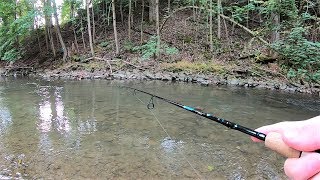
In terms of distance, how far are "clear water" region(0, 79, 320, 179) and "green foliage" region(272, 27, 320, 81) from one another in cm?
305

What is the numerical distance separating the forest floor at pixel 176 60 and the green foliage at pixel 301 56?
1.46 feet

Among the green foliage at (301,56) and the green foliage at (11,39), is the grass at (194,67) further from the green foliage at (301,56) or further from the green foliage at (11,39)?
the green foliage at (11,39)

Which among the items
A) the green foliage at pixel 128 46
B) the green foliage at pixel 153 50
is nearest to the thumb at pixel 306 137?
the green foliage at pixel 153 50

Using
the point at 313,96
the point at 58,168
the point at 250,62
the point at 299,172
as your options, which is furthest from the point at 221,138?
the point at 250,62

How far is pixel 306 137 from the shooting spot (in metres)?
0.82

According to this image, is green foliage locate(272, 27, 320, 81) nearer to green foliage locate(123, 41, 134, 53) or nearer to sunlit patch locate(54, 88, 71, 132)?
green foliage locate(123, 41, 134, 53)

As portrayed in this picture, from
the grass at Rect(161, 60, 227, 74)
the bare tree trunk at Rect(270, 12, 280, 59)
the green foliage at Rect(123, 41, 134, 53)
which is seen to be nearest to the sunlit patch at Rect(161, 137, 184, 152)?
the grass at Rect(161, 60, 227, 74)

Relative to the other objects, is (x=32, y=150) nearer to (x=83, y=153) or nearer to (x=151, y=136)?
(x=83, y=153)

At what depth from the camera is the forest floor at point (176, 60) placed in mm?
15586

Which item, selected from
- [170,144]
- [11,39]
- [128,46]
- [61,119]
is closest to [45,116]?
[61,119]

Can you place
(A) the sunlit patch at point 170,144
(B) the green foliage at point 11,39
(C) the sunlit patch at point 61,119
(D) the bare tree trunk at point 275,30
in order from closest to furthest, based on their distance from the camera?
1. (A) the sunlit patch at point 170,144
2. (C) the sunlit patch at point 61,119
3. (D) the bare tree trunk at point 275,30
4. (B) the green foliage at point 11,39

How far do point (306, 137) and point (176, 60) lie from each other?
1795 cm

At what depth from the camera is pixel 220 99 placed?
1105 centimetres

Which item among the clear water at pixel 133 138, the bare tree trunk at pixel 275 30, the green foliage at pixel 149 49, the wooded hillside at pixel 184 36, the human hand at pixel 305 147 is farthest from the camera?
the green foliage at pixel 149 49
